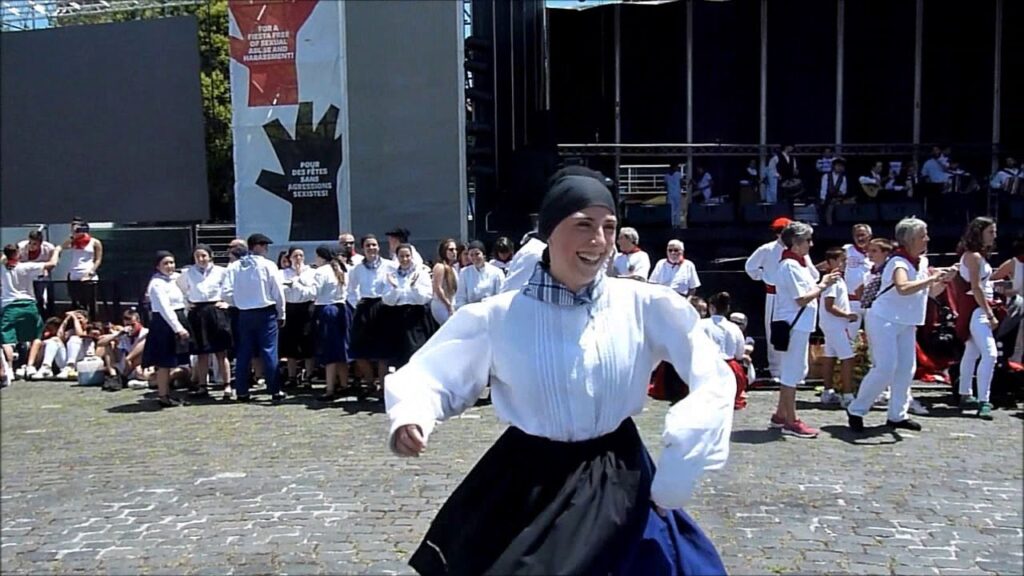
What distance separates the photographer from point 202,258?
11.3m

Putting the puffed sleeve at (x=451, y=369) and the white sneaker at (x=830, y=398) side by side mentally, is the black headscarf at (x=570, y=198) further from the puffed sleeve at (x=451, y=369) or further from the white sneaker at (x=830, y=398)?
the white sneaker at (x=830, y=398)

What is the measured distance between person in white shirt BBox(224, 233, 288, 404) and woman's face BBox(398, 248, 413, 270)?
1.54 meters

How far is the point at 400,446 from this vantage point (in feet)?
9.46

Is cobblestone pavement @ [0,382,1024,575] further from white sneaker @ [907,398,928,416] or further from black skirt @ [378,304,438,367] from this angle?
black skirt @ [378,304,438,367]

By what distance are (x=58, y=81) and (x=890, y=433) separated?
69.3ft

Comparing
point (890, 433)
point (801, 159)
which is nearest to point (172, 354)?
point (890, 433)

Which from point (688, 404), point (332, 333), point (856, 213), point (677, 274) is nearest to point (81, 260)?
point (332, 333)

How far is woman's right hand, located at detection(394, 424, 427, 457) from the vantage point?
9.43 ft

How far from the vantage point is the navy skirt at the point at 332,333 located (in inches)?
442

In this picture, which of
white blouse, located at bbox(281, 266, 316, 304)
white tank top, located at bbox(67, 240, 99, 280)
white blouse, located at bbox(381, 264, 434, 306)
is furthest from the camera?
white tank top, located at bbox(67, 240, 99, 280)

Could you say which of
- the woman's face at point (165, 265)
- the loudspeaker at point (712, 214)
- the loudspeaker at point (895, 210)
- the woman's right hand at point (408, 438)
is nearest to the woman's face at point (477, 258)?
the woman's face at point (165, 265)

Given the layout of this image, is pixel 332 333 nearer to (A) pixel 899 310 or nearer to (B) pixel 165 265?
(B) pixel 165 265

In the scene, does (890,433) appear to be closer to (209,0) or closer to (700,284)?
(700,284)

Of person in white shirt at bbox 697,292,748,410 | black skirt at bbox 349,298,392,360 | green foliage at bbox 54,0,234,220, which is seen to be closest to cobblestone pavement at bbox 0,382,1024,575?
person in white shirt at bbox 697,292,748,410
